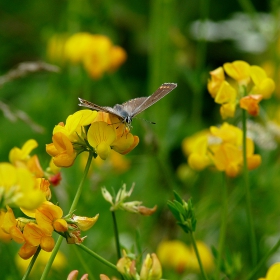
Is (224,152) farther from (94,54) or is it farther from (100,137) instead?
(94,54)

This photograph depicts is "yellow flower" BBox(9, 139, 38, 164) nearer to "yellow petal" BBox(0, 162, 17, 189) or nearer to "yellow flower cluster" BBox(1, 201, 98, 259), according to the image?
"yellow flower cluster" BBox(1, 201, 98, 259)

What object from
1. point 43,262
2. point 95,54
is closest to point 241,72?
point 43,262

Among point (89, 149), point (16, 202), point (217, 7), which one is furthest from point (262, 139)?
point (217, 7)

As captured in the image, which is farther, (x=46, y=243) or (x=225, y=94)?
(x=225, y=94)

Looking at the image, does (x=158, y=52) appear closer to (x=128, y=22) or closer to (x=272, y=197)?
(x=272, y=197)

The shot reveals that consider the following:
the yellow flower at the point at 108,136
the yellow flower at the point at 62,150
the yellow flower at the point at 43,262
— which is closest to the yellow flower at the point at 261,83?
the yellow flower at the point at 108,136
